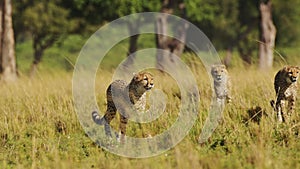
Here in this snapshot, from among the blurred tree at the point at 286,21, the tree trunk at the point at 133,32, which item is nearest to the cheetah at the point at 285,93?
the tree trunk at the point at 133,32

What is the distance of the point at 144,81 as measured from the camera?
6590mm

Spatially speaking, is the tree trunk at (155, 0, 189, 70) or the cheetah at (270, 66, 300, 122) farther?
the tree trunk at (155, 0, 189, 70)

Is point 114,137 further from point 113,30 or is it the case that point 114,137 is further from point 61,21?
point 113,30

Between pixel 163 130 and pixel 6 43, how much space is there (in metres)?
11.5

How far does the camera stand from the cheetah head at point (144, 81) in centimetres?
658

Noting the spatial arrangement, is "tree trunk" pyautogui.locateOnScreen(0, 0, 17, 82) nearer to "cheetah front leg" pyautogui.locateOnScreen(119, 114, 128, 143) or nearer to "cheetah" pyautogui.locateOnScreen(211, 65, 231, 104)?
"cheetah" pyautogui.locateOnScreen(211, 65, 231, 104)

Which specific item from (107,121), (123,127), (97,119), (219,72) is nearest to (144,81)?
(123,127)

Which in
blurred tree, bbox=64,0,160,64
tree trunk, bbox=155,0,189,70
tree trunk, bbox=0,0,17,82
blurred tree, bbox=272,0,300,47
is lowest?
tree trunk, bbox=0,0,17,82

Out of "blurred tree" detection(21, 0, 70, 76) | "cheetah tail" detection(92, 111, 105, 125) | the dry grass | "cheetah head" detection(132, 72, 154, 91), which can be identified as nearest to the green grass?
the dry grass

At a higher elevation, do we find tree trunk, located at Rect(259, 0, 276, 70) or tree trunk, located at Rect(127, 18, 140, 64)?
tree trunk, located at Rect(127, 18, 140, 64)

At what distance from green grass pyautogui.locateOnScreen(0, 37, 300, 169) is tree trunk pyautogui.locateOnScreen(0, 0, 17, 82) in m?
7.46

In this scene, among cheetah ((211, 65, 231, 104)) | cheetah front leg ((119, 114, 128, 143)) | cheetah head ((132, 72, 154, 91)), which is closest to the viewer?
cheetah head ((132, 72, 154, 91))

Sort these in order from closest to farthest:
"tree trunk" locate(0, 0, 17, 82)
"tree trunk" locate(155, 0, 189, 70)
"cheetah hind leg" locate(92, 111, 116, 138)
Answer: "cheetah hind leg" locate(92, 111, 116, 138), "tree trunk" locate(0, 0, 17, 82), "tree trunk" locate(155, 0, 189, 70)

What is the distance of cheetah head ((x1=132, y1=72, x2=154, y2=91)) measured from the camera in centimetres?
658
